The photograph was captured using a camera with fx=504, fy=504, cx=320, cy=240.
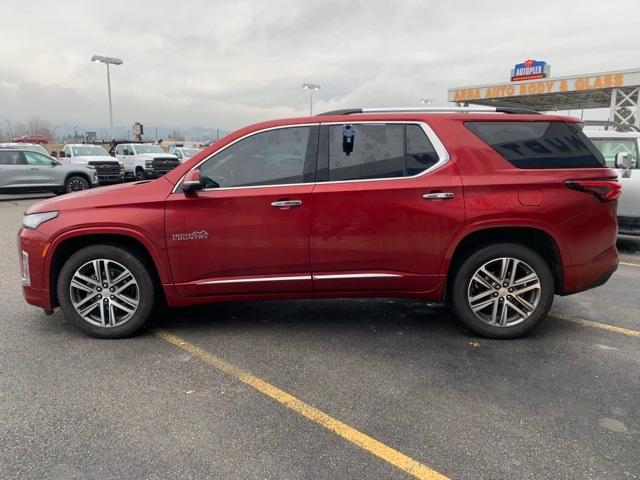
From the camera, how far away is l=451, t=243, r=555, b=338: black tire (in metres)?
4.03

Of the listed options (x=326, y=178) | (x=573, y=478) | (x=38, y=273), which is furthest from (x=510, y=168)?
(x=38, y=273)

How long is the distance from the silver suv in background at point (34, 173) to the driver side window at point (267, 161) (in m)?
14.6

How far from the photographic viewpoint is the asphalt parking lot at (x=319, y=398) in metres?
2.57

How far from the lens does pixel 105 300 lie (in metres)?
4.12

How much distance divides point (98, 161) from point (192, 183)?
708 inches

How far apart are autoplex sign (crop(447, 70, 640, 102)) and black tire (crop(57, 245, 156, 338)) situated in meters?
26.2

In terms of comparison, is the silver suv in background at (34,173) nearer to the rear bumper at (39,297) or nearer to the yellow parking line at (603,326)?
the rear bumper at (39,297)

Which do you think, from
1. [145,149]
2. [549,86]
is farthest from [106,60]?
[549,86]

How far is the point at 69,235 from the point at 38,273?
0.43 meters

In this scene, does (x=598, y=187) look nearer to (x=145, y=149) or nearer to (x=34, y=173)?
(x=34, y=173)

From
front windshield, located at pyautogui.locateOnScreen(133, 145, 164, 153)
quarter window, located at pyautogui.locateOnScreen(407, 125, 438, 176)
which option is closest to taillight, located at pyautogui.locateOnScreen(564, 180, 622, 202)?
quarter window, located at pyautogui.locateOnScreen(407, 125, 438, 176)

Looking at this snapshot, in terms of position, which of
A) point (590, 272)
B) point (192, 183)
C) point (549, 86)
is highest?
point (549, 86)

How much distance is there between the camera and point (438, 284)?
4090 millimetres

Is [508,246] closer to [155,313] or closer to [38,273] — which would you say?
[155,313]
